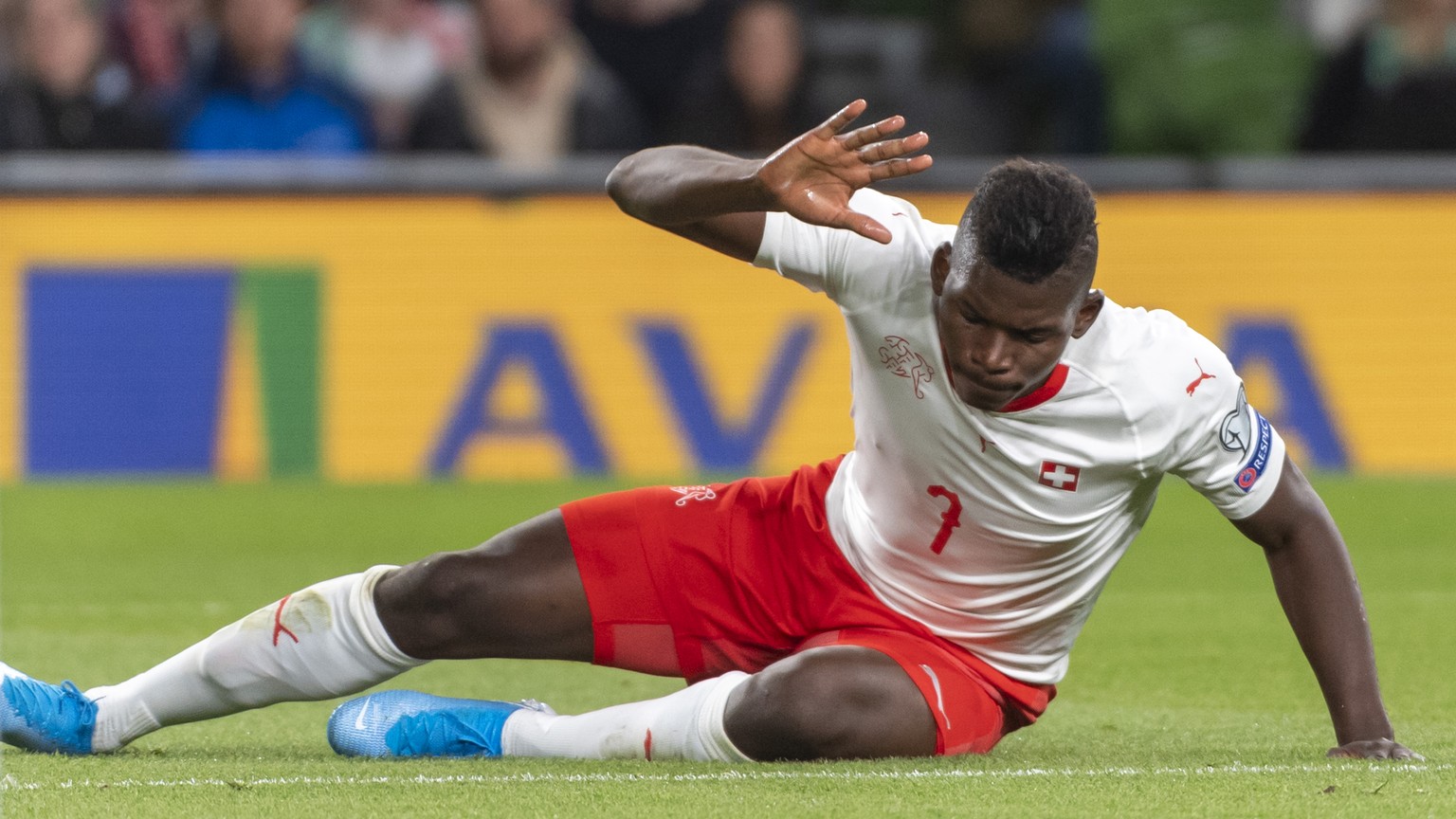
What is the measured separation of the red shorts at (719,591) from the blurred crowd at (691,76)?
22.8 ft

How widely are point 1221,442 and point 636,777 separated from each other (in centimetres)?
131

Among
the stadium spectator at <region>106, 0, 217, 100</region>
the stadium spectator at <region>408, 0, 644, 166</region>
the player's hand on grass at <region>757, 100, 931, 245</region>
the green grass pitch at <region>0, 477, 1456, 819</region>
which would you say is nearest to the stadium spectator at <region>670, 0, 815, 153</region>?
the stadium spectator at <region>408, 0, 644, 166</region>

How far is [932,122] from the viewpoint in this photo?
486 inches

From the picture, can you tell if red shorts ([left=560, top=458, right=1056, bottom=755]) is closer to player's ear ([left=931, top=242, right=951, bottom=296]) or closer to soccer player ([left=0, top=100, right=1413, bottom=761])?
soccer player ([left=0, top=100, right=1413, bottom=761])

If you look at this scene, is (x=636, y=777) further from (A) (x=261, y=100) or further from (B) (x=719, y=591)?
(A) (x=261, y=100)

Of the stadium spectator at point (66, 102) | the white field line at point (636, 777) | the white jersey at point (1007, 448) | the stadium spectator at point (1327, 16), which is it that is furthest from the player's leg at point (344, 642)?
the stadium spectator at point (1327, 16)

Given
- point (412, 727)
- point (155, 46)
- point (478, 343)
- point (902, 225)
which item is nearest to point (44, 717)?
point (412, 727)

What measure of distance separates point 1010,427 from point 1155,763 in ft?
2.46

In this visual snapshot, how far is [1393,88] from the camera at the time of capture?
460 inches

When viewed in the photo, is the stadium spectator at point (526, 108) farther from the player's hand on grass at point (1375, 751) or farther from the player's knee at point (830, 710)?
the player's hand on grass at point (1375, 751)

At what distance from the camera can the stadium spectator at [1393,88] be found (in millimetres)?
11625

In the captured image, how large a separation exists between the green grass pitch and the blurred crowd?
2346 mm

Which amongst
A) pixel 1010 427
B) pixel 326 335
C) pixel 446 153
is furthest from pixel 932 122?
pixel 1010 427

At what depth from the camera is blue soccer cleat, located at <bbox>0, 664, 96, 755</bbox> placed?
4180 millimetres
